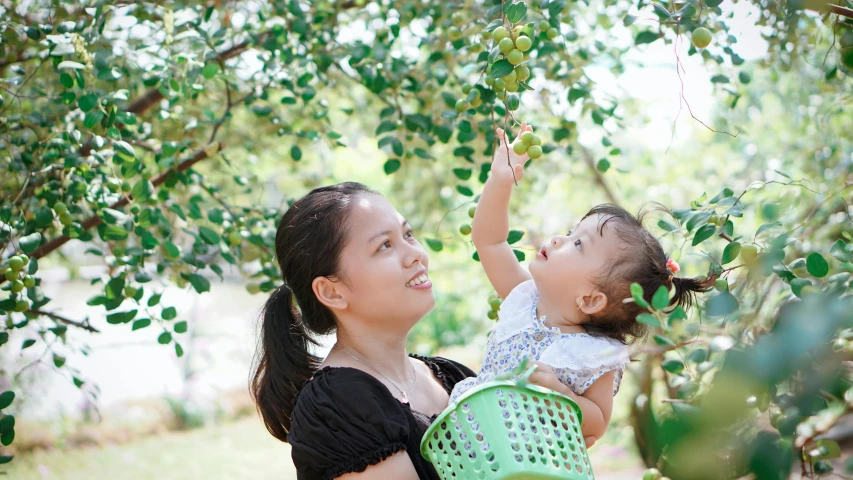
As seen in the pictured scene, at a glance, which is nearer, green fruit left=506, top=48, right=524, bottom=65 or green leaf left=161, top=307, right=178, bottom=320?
green fruit left=506, top=48, right=524, bottom=65

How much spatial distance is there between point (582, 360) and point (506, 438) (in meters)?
0.42

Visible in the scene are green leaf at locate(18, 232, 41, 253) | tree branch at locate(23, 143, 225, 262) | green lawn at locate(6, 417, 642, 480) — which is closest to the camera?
green leaf at locate(18, 232, 41, 253)

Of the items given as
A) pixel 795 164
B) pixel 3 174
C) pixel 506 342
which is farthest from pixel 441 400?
pixel 795 164

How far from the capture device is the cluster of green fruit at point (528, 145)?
4.72ft

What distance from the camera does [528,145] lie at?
1.46 m

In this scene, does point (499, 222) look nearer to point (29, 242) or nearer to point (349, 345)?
point (349, 345)

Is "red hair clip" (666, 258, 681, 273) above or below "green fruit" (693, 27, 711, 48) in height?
below

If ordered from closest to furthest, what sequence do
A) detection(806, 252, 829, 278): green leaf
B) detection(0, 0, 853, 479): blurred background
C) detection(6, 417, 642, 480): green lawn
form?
1. detection(0, 0, 853, 479): blurred background
2. detection(806, 252, 829, 278): green leaf
3. detection(6, 417, 642, 480): green lawn

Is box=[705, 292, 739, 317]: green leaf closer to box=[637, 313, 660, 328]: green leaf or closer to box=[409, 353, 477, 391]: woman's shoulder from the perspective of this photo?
box=[637, 313, 660, 328]: green leaf

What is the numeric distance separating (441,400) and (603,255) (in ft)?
1.59

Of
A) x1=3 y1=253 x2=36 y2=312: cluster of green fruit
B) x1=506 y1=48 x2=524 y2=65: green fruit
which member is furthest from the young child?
x1=3 y1=253 x2=36 y2=312: cluster of green fruit

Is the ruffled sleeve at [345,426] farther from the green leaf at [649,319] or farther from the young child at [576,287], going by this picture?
the green leaf at [649,319]

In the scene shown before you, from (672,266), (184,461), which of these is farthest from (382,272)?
(184,461)

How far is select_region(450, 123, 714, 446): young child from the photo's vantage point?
1.56m
